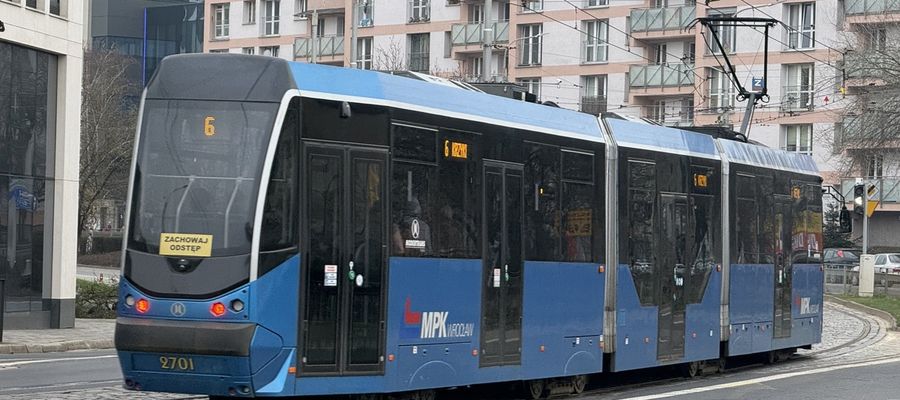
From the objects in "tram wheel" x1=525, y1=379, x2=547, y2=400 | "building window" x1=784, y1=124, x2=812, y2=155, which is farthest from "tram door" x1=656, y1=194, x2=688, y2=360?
"building window" x1=784, y1=124, x2=812, y2=155

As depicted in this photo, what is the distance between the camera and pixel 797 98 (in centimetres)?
7019

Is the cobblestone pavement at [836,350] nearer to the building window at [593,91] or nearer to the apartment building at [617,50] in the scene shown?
the apartment building at [617,50]

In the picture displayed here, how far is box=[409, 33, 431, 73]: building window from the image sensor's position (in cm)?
7831

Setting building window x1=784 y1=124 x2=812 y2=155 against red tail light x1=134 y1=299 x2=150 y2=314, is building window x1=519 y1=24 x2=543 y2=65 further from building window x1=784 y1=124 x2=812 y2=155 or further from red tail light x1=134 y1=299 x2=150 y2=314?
red tail light x1=134 y1=299 x2=150 y2=314

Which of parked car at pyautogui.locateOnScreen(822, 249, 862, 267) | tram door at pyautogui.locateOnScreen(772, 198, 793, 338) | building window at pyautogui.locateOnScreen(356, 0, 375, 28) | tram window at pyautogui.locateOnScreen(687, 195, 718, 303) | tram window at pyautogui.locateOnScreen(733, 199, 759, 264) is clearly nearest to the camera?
tram window at pyautogui.locateOnScreen(687, 195, 718, 303)

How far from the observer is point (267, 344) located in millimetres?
12391

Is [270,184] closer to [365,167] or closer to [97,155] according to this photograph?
[365,167]

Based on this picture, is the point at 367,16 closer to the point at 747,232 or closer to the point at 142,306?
the point at 747,232

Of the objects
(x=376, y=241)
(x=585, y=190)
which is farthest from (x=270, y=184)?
(x=585, y=190)

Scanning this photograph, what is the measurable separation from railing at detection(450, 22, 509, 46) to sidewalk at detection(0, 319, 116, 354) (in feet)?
158

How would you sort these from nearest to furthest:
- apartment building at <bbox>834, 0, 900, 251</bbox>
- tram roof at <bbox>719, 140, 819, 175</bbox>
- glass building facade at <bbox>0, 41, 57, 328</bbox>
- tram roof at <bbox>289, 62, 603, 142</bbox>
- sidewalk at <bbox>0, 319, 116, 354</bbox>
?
tram roof at <bbox>289, 62, 603, 142</bbox> → tram roof at <bbox>719, 140, 819, 175</bbox> → sidewalk at <bbox>0, 319, 116, 354</bbox> → glass building facade at <bbox>0, 41, 57, 328</bbox> → apartment building at <bbox>834, 0, 900, 251</bbox>

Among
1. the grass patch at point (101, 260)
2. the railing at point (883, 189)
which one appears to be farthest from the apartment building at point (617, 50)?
the grass patch at point (101, 260)

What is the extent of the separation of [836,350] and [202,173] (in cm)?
1866

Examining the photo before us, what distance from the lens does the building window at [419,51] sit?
257ft
